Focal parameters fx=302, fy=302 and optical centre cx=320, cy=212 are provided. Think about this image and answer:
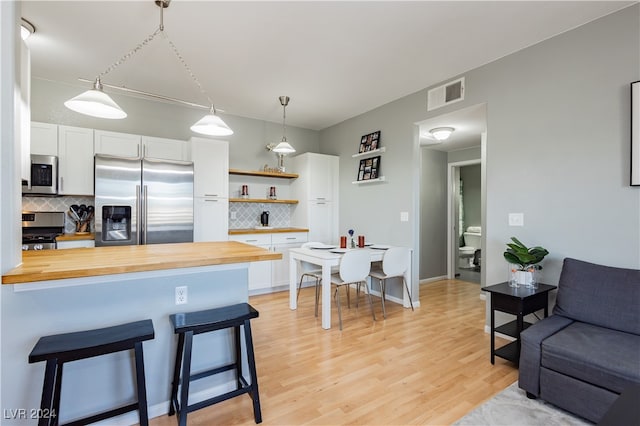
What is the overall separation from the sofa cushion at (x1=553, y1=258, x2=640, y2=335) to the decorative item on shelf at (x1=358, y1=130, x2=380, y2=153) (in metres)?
2.72

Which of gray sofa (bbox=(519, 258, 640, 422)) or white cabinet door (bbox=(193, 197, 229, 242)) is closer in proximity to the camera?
gray sofa (bbox=(519, 258, 640, 422))

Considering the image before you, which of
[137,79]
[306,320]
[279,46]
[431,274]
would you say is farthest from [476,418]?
[137,79]

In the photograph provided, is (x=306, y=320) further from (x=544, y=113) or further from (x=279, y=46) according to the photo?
(x=544, y=113)

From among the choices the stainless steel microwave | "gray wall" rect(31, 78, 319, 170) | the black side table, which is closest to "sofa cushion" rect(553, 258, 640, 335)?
the black side table

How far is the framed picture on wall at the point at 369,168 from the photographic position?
4.46 metres

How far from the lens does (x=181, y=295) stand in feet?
6.13

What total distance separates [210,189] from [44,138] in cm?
183

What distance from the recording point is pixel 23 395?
4.79ft

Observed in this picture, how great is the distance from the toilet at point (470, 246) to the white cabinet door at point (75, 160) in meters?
6.91

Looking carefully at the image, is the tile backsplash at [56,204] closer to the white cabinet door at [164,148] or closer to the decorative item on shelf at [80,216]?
the decorative item on shelf at [80,216]

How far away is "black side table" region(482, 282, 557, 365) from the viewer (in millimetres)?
2342

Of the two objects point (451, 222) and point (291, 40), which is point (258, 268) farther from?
point (451, 222)

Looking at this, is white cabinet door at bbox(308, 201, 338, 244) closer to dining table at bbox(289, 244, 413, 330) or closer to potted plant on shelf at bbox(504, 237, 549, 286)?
dining table at bbox(289, 244, 413, 330)

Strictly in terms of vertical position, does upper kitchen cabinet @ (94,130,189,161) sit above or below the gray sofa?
above
